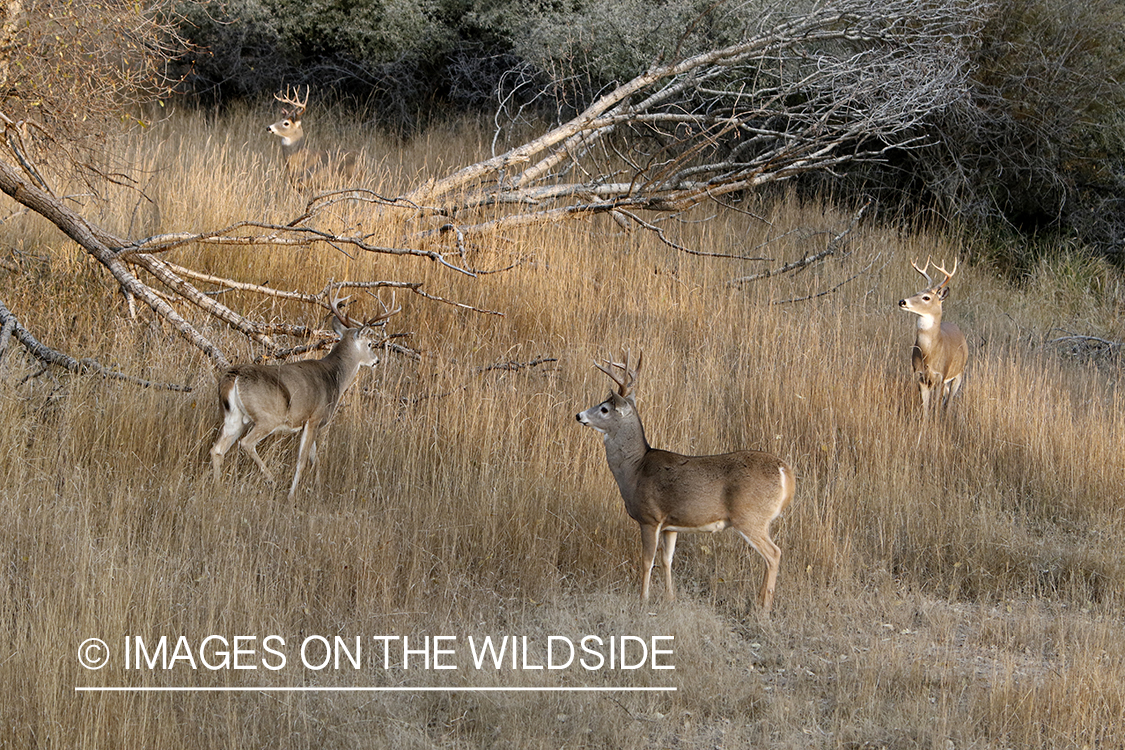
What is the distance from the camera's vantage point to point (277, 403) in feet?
20.6

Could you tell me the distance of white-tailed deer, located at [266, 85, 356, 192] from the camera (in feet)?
35.1

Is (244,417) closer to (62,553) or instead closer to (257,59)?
(62,553)

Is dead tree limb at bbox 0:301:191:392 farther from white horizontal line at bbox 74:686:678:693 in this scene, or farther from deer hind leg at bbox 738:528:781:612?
deer hind leg at bbox 738:528:781:612

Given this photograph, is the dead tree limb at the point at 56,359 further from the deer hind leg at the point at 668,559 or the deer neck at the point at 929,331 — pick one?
the deer neck at the point at 929,331

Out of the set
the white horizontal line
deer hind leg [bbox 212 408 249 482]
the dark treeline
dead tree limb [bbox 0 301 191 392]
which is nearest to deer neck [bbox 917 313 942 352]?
the dark treeline

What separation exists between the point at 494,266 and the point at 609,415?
4101 mm

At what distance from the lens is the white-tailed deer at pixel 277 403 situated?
6.17m

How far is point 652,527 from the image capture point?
5.27 metres

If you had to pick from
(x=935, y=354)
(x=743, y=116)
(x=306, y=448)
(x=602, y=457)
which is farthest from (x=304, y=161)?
(x=935, y=354)

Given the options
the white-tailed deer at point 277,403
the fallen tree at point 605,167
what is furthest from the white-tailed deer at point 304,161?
the white-tailed deer at point 277,403

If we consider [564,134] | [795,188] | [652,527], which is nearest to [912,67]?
[795,188]

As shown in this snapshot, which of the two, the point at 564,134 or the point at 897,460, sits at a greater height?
the point at 564,134

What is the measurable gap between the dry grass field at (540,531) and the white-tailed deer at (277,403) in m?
0.19

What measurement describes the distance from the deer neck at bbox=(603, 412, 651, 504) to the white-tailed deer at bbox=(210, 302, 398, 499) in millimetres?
1825
